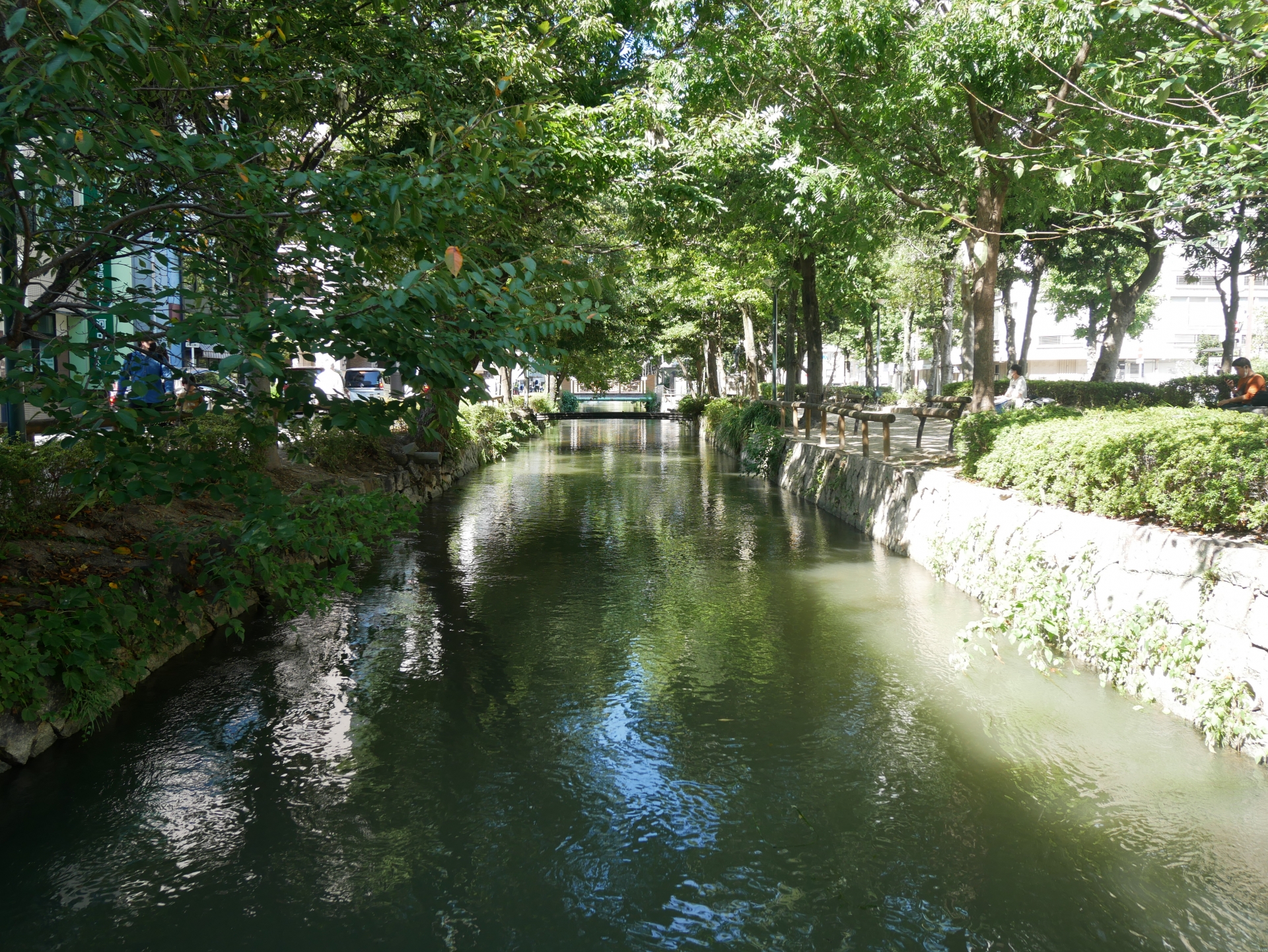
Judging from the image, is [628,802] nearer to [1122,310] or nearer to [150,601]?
[150,601]

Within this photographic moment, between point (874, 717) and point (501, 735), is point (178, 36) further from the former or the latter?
point (874, 717)

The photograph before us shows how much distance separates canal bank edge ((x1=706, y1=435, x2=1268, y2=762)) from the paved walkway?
388 cm

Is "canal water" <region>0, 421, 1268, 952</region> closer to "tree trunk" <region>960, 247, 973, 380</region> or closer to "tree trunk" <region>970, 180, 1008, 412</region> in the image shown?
"tree trunk" <region>970, 180, 1008, 412</region>

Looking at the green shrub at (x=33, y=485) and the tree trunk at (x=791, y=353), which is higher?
the tree trunk at (x=791, y=353)

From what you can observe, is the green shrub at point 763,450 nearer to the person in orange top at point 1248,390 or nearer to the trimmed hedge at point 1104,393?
the trimmed hedge at point 1104,393

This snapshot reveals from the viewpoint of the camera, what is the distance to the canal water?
13.9ft

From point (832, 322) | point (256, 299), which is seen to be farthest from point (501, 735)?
point (832, 322)

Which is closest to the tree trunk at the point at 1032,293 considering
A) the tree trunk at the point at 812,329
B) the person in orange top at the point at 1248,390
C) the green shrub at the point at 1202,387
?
the green shrub at the point at 1202,387

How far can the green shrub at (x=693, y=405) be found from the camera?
42.4 m

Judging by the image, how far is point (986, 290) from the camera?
13898 mm

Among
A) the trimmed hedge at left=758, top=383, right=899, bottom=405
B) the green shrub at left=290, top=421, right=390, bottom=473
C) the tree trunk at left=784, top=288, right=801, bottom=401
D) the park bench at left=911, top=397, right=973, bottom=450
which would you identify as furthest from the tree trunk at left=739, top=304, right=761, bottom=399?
the green shrub at left=290, top=421, right=390, bottom=473

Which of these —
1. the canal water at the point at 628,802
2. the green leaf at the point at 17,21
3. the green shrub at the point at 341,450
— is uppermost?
the green leaf at the point at 17,21

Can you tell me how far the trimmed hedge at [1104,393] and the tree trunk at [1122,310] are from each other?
58 cm

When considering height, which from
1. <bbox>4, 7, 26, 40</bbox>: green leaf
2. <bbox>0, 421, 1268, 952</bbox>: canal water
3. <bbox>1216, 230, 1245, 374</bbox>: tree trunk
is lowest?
<bbox>0, 421, 1268, 952</bbox>: canal water
